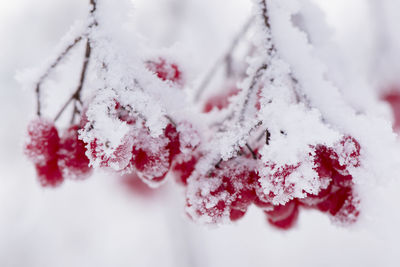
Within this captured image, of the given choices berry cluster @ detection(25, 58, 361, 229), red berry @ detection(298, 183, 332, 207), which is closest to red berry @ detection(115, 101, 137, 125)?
berry cluster @ detection(25, 58, 361, 229)

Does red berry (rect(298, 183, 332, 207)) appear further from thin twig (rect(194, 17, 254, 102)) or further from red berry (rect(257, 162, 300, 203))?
thin twig (rect(194, 17, 254, 102))

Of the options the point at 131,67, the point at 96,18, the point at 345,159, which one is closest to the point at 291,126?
the point at 345,159

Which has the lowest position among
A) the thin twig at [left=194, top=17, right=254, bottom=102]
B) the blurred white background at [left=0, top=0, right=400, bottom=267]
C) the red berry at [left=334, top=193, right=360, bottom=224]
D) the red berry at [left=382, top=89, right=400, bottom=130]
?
the blurred white background at [left=0, top=0, right=400, bottom=267]

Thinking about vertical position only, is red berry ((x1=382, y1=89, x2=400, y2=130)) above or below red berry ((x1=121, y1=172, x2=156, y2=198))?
above

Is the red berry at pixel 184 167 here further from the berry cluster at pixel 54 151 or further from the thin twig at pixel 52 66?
the thin twig at pixel 52 66

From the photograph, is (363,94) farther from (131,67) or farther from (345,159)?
(131,67)

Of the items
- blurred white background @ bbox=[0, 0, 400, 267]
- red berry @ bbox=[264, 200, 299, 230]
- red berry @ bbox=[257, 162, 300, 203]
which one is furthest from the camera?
blurred white background @ bbox=[0, 0, 400, 267]

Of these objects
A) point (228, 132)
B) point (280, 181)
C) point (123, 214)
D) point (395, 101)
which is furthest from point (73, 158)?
point (123, 214)
